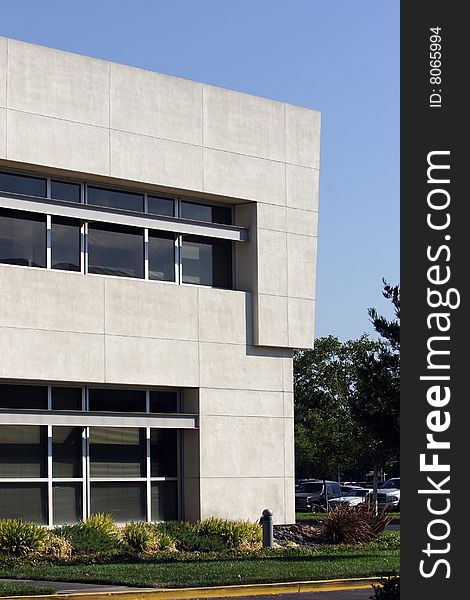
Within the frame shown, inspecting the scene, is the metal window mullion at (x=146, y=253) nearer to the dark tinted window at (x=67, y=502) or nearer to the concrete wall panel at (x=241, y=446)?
the concrete wall panel at (x=241, y=446)

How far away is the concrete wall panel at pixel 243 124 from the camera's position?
99.5 ft

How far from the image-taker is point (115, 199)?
95.0 feet

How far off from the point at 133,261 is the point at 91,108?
357 cm

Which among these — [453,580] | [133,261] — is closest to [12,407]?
[133,261]

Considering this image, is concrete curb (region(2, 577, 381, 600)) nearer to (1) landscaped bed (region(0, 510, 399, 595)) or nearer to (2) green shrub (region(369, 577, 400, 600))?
(1) landscaped bed (region(0, 510, 399, 595))

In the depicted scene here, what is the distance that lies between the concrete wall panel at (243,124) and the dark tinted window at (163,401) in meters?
5.94

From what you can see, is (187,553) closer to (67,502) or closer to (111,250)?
(67,502)

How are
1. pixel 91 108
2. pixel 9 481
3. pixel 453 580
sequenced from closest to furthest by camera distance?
pixel 453 580 < pixel 9 481 < pixel 91 108

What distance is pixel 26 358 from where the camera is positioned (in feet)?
87.2

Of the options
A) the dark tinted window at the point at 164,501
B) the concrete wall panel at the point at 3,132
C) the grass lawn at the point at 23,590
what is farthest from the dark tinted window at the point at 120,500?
the grass lawn at the point at 23,590

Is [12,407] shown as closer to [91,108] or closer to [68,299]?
[68,299]

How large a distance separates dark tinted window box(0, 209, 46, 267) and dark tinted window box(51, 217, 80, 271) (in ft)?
0.98

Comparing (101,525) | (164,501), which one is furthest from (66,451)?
(164,501)

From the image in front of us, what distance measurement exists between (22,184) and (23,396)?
4.51 meters
